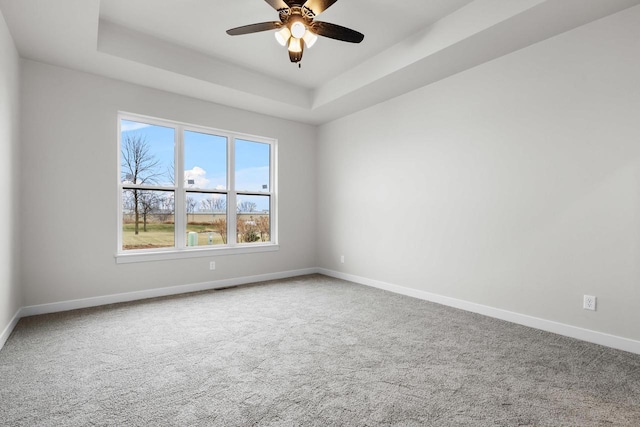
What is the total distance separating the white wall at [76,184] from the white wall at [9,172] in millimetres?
193

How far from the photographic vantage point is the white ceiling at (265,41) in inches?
103

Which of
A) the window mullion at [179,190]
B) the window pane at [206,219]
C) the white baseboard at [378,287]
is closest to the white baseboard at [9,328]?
the white baseboard at [378,287]

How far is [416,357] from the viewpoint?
7.88 feet

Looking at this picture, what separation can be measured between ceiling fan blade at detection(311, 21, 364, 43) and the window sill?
3149mm

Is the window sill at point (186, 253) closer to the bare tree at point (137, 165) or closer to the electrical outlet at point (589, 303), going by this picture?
the bare tree at point (137, 165)

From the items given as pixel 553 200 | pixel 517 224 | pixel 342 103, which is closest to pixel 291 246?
pixel 342 103

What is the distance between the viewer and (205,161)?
15.1ft

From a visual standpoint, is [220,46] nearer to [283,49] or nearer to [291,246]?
[283,49]

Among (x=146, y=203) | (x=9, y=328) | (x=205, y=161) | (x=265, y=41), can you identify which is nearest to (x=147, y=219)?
(x=146, y=203)

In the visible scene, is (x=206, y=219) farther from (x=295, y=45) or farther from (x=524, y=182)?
(x=524, y=182)

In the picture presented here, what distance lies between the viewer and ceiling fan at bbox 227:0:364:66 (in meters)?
2.44

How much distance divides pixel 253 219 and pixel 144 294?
183 centimetres

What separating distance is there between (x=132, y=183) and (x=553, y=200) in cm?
459

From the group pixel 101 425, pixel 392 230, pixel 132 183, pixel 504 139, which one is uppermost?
pixel 504 139
